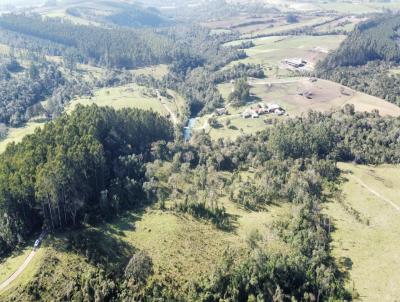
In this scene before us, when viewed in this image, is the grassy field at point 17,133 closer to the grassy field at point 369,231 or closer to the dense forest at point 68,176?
the dense forest at point 68,176

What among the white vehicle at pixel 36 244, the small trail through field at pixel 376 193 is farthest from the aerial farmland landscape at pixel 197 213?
the white vehicle at pixel 36 244

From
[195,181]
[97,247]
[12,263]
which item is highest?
[12,263]

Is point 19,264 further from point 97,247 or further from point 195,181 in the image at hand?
point 195,181

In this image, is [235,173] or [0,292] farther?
[235,173]

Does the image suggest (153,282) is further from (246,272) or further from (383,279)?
(383,279)

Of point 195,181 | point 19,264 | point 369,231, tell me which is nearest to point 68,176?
point 19,264

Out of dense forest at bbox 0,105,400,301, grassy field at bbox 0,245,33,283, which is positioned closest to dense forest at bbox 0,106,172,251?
dense forest at bbox 0,105,400,301

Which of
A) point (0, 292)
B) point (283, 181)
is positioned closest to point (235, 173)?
point (283, 181)

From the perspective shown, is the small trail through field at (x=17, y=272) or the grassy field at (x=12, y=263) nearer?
the small trail through field at (x=17, y=272)
